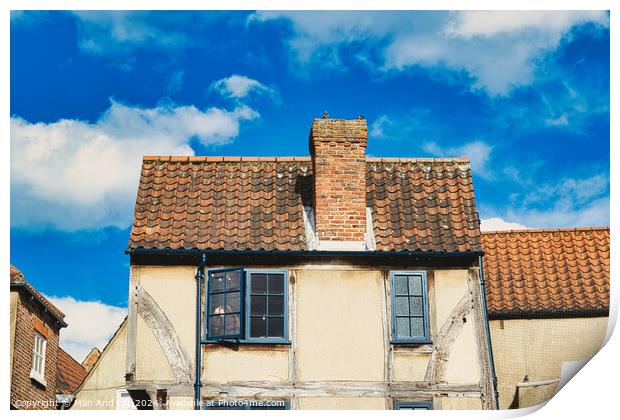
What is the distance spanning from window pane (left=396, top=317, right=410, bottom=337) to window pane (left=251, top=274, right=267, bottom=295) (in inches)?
94.6

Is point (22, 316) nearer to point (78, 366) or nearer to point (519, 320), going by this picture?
point (78, 366)

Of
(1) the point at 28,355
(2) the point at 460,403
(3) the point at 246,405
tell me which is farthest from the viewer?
(1) the point at 28,355

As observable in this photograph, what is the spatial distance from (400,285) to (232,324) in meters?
3.05

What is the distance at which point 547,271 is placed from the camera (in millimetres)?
18984

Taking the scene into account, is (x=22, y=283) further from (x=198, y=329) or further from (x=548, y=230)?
Result: (x=548, y=230)

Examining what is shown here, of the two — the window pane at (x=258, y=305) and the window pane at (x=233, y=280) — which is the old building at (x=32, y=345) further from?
the window pane at (x=258, y=305)

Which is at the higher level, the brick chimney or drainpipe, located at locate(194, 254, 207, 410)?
the brick chimney

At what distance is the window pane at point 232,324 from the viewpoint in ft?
46.0

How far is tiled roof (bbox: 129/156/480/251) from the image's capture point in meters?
14.8

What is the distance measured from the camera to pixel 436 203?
51.2 feet

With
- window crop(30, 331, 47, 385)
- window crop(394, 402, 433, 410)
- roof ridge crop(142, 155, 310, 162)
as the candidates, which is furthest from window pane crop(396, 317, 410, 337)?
window crop(30, 331, 47, 385)

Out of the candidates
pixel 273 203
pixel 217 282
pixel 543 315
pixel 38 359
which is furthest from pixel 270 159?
pixel 38 359

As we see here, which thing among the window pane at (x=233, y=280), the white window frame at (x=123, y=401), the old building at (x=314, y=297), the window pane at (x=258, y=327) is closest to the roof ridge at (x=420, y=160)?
the old building at (x=314, y=297)

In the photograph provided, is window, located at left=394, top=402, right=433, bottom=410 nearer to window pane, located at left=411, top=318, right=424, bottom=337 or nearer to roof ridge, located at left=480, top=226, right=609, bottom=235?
window pane, located at left=411, top=318, right=424, bottom=337
